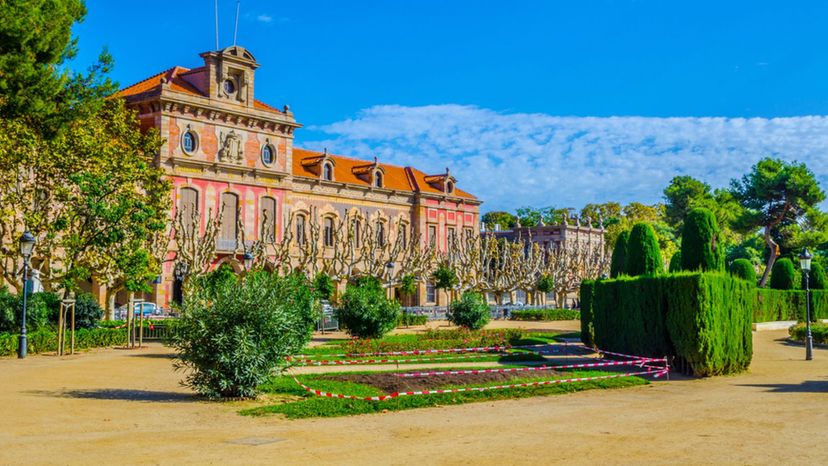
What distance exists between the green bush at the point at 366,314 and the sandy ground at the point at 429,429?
12.0 m

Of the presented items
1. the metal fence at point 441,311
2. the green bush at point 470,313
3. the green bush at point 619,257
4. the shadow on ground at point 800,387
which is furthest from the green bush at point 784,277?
the shadow on ground at point 800,387

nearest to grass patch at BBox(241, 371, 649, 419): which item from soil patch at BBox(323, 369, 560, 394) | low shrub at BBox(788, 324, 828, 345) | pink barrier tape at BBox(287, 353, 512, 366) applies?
soil patch at BBox(323, 369, 560, 394)

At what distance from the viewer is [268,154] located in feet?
177

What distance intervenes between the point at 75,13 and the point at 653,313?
17593mm

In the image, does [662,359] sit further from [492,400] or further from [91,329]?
[91,329]

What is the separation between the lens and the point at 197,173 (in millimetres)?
50000

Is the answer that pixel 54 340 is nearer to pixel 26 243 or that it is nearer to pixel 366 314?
pixel 26 243

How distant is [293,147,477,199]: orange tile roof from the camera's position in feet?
196

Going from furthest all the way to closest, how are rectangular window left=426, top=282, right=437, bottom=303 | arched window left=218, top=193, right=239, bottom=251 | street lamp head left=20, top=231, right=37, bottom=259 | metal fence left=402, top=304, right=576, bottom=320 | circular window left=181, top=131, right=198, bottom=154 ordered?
1. rectangular window left=426, top=282, right=437, bottom=303
2. arched window left=218, top=193, right=239, bottom=251
3. metal fence left=402, top=304, right=576, bottom=320
4. circular window left=181, top=131, right=198, bottom=154
5. street lamp head left=20, top=231, right=37, bottom=259

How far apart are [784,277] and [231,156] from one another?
3321 centimetres

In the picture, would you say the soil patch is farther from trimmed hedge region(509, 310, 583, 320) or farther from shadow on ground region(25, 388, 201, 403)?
trimmed hedge region(509, 310, 583, 320)

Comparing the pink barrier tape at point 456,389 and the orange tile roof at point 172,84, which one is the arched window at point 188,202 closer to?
the orange tile roof at point 172,84

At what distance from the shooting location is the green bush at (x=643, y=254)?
2458 centimetres

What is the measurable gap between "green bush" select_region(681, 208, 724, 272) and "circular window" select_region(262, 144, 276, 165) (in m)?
35.3
